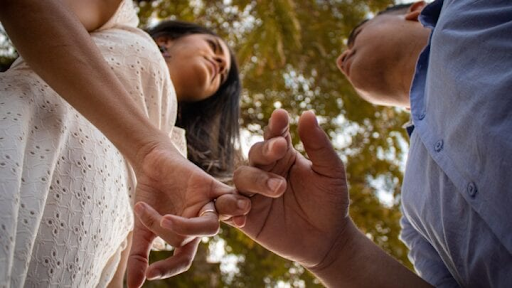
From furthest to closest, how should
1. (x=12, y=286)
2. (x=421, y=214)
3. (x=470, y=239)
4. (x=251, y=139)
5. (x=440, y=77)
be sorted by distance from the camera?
1. (x=251, y=139)
2. (x=421, y=214)
3. (x=440, y=77)
4. (x=470, y=239)
5. (x=12, y=286)

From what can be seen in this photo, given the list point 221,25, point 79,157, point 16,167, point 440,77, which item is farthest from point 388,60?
point 221,25

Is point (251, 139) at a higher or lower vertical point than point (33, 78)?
lower

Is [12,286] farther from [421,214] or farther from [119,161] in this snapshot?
[421,214]

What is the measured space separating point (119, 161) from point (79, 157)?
17 centimetres

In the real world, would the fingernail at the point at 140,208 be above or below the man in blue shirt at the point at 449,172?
above

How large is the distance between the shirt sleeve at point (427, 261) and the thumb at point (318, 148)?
515 mm

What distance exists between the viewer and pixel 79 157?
1082mm

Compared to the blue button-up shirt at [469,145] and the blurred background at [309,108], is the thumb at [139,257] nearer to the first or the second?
the blue button-up shirt at [469,145]

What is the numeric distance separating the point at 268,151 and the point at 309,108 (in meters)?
2.73

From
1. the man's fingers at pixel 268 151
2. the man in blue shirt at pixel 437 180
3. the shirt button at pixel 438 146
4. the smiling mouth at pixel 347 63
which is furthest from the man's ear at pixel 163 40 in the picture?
the shirt button at pixel 438 146

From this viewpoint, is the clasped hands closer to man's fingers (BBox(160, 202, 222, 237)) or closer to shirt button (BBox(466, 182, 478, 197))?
man's fingers (BBox(160, 202, 222, 237))

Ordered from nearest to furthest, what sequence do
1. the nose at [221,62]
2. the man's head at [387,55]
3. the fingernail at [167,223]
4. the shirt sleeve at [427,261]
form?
the fingernail at [167,223]
the shirt sleeve at [427,261]
the man's head at [387,55]
the nose at [221,62]

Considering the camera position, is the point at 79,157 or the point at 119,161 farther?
the point at 119,161

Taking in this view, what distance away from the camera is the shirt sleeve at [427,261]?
1.37 metres
